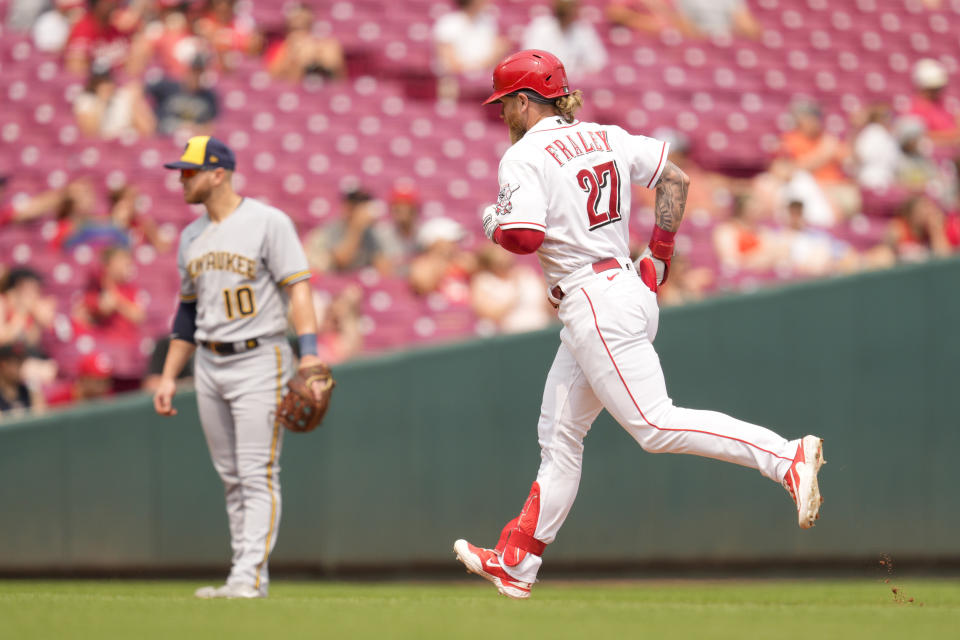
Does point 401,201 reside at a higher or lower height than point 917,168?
lower

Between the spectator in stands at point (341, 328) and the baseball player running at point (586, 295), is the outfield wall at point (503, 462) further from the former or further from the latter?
the baseball player running at point (586, 295)

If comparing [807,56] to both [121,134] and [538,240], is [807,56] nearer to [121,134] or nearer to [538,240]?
[121,134]

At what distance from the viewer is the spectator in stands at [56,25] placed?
31.1 feet

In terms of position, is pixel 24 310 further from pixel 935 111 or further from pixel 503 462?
pixel 935 111

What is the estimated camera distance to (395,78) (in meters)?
10.1

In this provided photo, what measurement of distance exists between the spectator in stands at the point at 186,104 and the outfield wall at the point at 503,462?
3.22 meters

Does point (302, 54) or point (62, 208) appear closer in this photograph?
point (62, 208)

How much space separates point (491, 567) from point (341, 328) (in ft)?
10.9

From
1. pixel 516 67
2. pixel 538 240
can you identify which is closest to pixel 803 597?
pixel 538 240

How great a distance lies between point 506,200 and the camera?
3510mm

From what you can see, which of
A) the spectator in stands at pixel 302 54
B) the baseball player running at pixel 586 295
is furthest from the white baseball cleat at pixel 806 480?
the spectator in stands at pixel 302 54

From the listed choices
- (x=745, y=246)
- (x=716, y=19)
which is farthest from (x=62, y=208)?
(x=716, y=19)

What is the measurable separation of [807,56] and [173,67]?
6174 mm

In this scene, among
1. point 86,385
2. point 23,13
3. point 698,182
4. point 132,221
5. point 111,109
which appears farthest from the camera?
point 23,13
